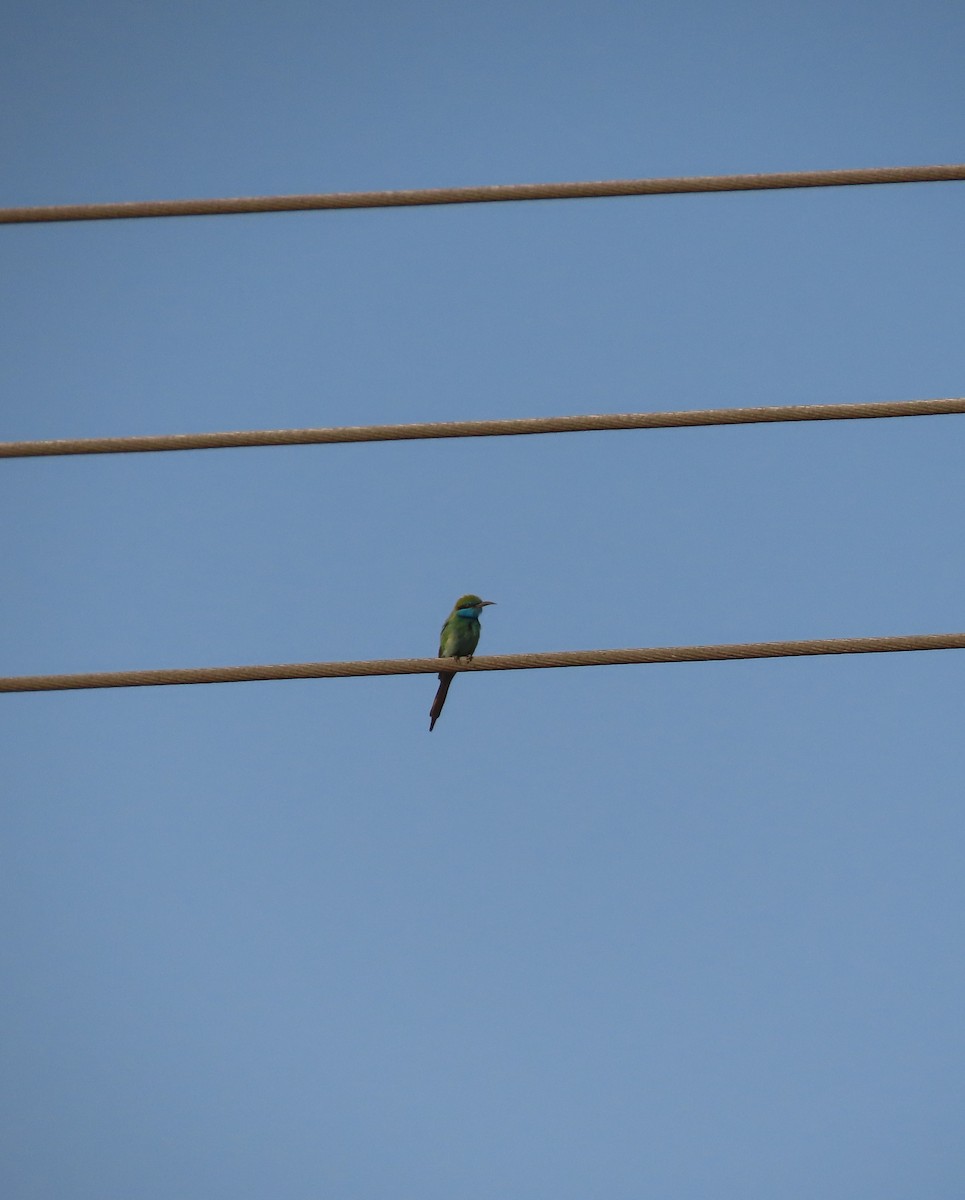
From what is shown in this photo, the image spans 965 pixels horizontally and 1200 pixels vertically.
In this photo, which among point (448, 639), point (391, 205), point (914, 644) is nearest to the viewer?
point (914, 644)

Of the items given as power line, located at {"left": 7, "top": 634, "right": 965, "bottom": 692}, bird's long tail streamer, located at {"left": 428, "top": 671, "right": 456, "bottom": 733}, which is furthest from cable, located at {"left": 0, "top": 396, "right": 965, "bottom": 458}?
bird's long tail streamer, located at {"left": 428, "top": 671, "right": 456, "bottom": 733}

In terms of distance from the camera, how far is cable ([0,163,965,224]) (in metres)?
5.96

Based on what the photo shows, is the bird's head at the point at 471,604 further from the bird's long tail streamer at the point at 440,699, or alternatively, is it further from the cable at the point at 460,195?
the cable at the point at 460,195

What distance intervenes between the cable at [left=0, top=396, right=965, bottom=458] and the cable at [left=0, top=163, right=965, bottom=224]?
92cm

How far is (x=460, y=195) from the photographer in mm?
6047

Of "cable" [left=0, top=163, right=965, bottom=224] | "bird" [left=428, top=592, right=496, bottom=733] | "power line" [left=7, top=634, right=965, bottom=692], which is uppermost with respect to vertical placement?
"bird" [left=428, top=592, right=496, bottom=733]

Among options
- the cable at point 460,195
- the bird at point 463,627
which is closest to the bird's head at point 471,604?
the bird at point 463,627

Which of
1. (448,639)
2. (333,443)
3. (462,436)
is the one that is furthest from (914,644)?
(448,639)

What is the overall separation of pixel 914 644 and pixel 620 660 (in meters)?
1.12

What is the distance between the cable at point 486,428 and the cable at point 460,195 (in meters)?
0.92

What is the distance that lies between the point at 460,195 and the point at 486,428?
1011 mm

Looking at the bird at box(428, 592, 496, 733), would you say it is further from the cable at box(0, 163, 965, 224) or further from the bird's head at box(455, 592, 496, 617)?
the cable at box(0, 163, 965, 224)

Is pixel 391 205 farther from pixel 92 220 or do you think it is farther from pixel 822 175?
pixel 822 175

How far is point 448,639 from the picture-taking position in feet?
37.4
